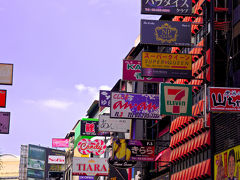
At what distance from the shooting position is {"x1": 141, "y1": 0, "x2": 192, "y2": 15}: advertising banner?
1484 inches

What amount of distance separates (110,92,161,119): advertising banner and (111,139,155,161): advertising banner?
14.8ft

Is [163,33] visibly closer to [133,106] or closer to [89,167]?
[133,106]

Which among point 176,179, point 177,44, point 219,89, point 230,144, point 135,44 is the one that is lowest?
point 176,179

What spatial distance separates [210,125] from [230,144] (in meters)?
3.73

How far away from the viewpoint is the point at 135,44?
242ft

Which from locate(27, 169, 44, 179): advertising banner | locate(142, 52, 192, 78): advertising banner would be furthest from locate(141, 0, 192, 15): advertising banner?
locate(27, 169, 44, 179): advertising banner

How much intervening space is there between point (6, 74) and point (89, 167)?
94.3 feet

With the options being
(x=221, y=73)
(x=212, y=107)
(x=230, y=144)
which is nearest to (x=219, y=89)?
(x=212, y=107)

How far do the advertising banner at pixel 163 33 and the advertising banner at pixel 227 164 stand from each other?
7508mm

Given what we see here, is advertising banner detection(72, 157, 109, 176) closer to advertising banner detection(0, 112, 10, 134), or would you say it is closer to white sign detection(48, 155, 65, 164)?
advertising banner detection(0, 112, 10, 134)

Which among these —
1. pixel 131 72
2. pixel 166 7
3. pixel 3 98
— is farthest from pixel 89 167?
pixel 166 7

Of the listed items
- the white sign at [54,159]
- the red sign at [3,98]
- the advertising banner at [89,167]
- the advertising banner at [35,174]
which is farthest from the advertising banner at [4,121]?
the advertising banner at [35,174]

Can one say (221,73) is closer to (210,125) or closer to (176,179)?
(210,125)

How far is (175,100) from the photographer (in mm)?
35375
